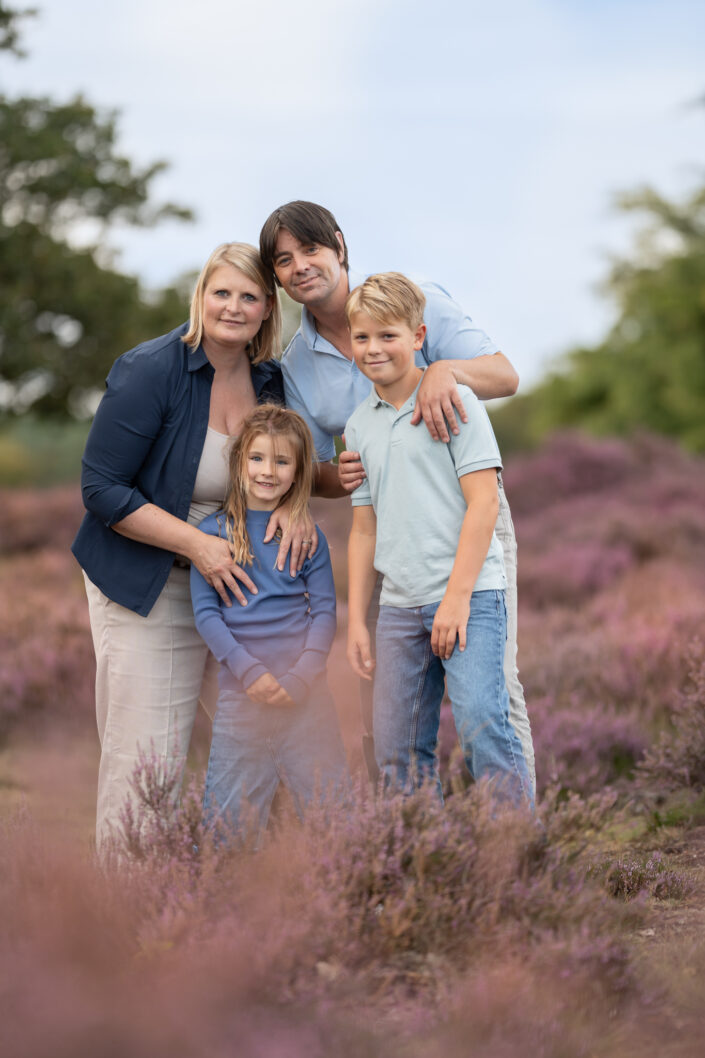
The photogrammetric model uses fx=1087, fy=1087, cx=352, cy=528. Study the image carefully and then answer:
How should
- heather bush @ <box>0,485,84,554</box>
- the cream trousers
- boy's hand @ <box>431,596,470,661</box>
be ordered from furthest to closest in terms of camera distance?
heather bush @ <box>0,485,84,554</box>
the cream trousers
boy's hand @ <box>431,596,470,661</box>

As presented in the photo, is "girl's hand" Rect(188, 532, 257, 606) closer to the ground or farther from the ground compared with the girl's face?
closer to the ground

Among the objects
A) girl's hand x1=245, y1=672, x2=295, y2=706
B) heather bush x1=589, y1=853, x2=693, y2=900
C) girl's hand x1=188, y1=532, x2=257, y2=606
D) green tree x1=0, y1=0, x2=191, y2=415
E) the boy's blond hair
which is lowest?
heather bush x1=589, y1=853, x2=693, y2=900

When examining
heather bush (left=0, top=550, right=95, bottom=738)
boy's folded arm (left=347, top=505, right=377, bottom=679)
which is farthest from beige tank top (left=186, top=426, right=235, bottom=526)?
heather bush (left=0, top=550, right=95, bottom=738)

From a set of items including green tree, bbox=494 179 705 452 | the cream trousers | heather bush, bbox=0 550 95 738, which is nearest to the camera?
the cream trousers

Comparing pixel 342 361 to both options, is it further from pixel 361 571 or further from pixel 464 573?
pixel 464 573

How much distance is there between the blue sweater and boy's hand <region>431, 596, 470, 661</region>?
0.42 m

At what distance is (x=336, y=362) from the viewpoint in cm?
359

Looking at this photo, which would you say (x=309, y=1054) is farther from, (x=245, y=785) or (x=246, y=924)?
(x=245, y=785)

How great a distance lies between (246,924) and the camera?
2365 millimetres

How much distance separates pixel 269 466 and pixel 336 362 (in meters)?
0.48

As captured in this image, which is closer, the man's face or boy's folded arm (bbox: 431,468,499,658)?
boy's folded arm (bbox: 431,468,499,658)

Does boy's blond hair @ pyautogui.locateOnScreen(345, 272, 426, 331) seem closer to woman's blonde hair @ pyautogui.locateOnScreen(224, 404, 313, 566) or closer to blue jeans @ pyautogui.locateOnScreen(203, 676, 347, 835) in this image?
woman's blonde hair @ pyautogui.locateOnScreen(224, 404, 313, 566)

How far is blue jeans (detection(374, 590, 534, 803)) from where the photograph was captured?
3.03m

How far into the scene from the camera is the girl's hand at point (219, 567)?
3266 mm
